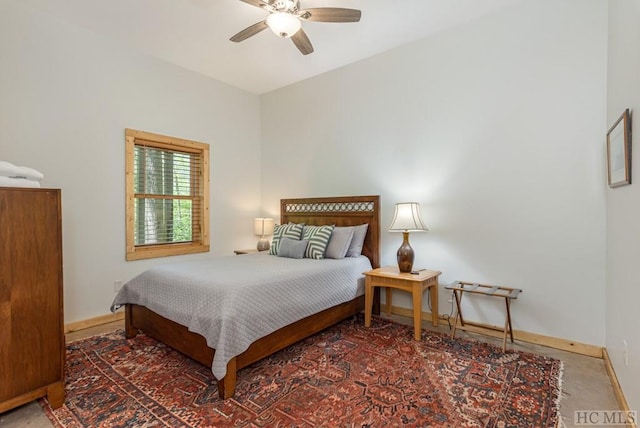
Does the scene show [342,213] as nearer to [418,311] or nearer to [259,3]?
[418,311]

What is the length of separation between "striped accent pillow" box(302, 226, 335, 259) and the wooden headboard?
→ 0.45m

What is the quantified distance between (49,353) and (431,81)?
390 cm

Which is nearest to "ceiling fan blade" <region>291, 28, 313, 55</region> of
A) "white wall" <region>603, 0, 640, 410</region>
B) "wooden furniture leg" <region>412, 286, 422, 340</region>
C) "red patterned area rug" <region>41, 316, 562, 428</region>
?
"white wall" <region>603, 0, 640, 410</region>

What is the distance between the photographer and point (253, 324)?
2.16m

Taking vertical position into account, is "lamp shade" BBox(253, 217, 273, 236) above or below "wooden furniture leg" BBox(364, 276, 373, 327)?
above

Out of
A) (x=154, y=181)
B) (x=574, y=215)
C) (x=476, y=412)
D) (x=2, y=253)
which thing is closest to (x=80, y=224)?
(x=154, y=181)

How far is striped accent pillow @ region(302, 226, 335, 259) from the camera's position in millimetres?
3477

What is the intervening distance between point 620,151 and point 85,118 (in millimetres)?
4498

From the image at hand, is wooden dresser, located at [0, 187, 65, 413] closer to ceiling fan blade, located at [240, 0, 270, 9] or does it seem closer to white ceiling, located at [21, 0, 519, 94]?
ceiling fan blade, located at [240, 0, 270, 9]

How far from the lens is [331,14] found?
2432 mm

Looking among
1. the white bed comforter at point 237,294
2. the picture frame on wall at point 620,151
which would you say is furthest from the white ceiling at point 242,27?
the white bed comforter at point 237,294

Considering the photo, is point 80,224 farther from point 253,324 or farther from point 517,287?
point 517,287

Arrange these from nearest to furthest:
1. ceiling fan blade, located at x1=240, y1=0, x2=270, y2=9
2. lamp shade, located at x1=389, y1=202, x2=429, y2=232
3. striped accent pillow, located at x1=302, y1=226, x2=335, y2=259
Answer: ceiling fan blade, located at x1=240, y1=0, x2=270, y2=9, lamp shade, located at x1=389, y1=202, x2=429, y2=232, striped accent pillow, located at x1=302, y1=226, x2=335, y2=259

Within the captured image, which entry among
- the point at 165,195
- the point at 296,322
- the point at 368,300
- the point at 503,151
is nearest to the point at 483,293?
the point at 368,300
